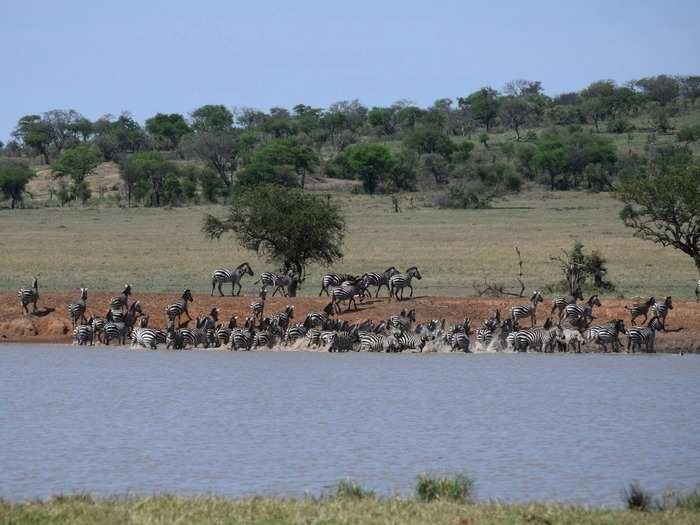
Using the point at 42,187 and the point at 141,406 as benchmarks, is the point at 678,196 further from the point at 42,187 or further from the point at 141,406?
the point at 42,187

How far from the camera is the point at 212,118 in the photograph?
119 meters

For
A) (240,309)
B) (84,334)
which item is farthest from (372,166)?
(84,334)

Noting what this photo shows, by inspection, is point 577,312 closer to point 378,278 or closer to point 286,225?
point 378,278

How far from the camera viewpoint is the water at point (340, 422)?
12969 mm

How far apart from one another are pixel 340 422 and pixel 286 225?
1470cm

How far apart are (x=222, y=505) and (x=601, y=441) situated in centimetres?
638

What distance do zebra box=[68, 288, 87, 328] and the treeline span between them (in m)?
40.3

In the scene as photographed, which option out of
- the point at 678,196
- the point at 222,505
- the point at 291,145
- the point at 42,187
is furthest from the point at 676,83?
the point at 222,505

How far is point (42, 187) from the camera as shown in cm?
8919

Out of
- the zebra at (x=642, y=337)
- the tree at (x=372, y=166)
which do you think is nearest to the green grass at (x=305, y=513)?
the zebra at (x=642, y=337)

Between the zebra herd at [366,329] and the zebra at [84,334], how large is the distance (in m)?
0.02

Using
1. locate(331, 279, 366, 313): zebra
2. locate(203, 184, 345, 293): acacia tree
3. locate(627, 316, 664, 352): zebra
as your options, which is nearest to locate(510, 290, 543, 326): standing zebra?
locate(627, 316, 664, 352): zebra

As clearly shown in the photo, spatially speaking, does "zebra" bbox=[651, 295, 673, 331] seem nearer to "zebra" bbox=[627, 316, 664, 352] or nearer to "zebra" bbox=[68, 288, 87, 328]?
"zebra" bbox=[627, 316, 664, 352]

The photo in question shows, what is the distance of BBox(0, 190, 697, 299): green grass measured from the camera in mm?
35125
